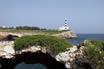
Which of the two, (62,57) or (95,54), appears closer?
(95,54)

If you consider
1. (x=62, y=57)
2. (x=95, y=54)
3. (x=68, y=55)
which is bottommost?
(x=62, y=57)

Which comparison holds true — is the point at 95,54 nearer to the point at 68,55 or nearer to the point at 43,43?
the point at 68,55

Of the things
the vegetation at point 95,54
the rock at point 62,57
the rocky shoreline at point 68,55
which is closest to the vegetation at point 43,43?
the rocky shoreline at point 68,55

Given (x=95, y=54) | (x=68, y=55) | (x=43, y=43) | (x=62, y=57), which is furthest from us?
(x=43, y=43)

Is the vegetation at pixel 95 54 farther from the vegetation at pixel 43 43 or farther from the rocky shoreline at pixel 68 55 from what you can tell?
Result: the vegetation at pixel 43 43

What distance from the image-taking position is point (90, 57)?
9.47 metres

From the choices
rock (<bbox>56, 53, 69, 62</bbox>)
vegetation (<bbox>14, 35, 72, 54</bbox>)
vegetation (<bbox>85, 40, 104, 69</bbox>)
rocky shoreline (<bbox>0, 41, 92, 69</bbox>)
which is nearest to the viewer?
vegetation (<bbox>85, 40, 104, 69</bbox>)

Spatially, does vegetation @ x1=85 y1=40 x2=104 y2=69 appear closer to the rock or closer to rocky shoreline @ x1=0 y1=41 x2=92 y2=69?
rocky shoreline @ x1=0 y1=41 x2=92 y2=69

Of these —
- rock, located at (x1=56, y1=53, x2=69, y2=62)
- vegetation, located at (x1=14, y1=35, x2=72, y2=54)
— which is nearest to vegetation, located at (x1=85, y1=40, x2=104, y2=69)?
rock, located at (x1=56, y1=53, x2=69, y2=62)

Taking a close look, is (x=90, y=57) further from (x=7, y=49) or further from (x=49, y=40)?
(x=7, y=49)

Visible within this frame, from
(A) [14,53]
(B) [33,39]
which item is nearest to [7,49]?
(A) [14,53]

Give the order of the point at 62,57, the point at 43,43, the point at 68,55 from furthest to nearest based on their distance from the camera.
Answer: the point at 43,43
the point at 62,57
the point at 68,55

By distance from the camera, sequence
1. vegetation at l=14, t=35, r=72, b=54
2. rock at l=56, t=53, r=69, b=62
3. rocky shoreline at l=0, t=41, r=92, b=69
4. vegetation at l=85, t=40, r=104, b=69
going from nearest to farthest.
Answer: vegetation at l=85, t=40, r=104, b=69
rocky shoreline at l=0, t=41, r=92, b=69
rock at l=56, t=53, r=69, b=62
vegetation at l=14, t=35, r=72, b=54

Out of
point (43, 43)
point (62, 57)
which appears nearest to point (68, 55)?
point (62, 57)
